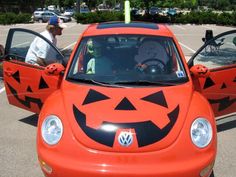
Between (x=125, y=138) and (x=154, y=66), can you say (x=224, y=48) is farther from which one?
(x=125, y=138)

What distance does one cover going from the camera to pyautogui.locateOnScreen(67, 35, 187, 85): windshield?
4230 millimetres

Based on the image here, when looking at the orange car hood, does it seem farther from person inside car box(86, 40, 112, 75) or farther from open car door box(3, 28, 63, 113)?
open car door box(3, 28, 63, 113)

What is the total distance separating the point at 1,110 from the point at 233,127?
13.3 ft

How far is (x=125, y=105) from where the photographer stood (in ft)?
12.2

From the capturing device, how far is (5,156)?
500 centimetres

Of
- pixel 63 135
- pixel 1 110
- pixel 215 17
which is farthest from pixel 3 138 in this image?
pixel 215 17

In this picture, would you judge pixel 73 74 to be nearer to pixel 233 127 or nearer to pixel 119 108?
pixel 119 108

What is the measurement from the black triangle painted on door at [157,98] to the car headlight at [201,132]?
33cm

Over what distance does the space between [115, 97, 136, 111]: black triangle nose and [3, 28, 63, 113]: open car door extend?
1576 millimetres

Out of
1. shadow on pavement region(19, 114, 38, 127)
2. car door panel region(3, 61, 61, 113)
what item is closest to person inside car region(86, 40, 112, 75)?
car door panel region(3, 61, 61, 113)

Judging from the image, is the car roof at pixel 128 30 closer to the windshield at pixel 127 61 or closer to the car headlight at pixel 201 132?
the windshield at pixel 127 61

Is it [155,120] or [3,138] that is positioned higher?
[155,120]

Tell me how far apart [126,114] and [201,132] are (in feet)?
2.26

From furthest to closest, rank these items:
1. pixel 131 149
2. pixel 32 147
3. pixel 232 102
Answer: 1. pixel 232 102
2. pixel 32 147
3. pixel 131 149
